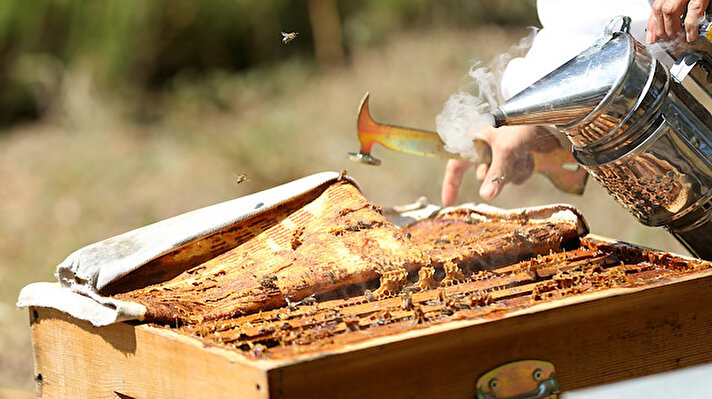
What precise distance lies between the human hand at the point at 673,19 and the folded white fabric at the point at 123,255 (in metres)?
0.68

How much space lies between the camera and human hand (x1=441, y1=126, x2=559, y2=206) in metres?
1.91

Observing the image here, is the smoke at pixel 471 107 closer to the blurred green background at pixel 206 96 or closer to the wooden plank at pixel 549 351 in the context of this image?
the wooden plank at pixel 549 351

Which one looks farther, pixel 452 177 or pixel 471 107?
pixel 452 177

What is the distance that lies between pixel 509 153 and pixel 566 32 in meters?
0.30

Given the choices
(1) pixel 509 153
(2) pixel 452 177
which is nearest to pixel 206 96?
(2) pixel 452 177

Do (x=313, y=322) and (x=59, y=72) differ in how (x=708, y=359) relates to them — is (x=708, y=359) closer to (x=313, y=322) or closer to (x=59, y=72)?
(x=313, y=322)

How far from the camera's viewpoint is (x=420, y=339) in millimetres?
1190

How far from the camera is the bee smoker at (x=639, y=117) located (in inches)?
56.9

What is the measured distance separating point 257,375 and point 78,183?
12.7ft

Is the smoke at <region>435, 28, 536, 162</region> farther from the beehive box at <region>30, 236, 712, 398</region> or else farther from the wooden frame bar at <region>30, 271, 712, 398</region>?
the wooden frame bar at <region>30, 271, 712, 398</region>

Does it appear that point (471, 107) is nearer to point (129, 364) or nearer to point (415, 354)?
point (415, 354)

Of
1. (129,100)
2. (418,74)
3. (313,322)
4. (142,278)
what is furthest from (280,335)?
(129,100)

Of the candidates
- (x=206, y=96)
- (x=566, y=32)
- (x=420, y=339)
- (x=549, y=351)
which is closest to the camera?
(x=420, y=339)

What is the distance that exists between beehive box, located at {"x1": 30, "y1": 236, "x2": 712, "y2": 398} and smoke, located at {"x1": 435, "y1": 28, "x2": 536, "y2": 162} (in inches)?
16.2
